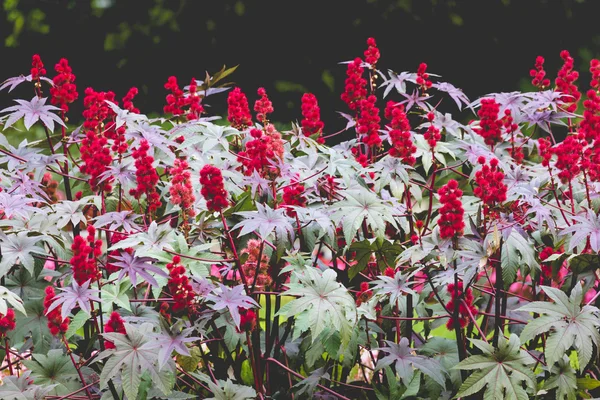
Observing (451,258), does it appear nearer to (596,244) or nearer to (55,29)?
(596,244)

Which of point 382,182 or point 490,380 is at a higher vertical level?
point 382,182

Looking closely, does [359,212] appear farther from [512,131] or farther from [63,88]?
[63,88]

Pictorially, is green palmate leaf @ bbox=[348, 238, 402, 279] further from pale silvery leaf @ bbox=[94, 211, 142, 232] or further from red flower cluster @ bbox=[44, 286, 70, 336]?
red flower cluster @ bbox=[44, 286, 70, 336]

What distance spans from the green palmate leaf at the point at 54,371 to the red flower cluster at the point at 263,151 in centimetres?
87

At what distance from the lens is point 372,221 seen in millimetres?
2566

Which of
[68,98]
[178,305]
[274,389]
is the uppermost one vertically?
[68,98]

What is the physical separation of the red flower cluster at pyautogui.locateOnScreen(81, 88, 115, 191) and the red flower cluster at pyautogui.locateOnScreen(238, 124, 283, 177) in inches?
17.8

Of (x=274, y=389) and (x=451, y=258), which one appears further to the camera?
(x=274, y=389)

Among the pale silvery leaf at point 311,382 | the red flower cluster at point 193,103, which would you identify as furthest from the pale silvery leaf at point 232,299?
the red flower cluster at point 193,103

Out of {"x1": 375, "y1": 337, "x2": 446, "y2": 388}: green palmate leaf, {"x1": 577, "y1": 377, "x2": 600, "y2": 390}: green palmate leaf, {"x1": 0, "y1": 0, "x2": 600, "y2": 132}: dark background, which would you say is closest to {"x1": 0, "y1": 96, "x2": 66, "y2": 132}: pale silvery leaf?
{"x1": 375, "y1": 337, "x2": 446, "y2": 388}: green palmate leaf

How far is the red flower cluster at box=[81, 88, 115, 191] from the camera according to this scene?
104 inches

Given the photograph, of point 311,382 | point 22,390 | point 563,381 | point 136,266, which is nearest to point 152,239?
point 136,266

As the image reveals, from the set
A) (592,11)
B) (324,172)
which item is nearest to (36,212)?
(324,172)

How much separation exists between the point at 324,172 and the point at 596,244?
94 cm
